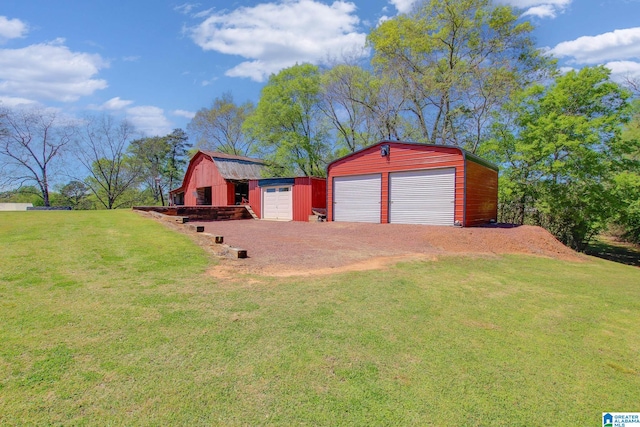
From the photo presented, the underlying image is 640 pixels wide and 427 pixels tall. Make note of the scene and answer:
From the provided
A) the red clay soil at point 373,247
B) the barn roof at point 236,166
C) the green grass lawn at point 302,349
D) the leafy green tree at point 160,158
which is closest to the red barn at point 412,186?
the red clay soil at point 373,247

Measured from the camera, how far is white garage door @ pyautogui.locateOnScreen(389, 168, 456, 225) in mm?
11969

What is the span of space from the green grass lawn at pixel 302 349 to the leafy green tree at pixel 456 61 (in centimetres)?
1637

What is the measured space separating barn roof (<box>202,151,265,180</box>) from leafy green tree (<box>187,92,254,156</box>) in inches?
445

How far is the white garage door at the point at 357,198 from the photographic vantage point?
45.6ft

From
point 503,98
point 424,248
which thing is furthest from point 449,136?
point 424,248

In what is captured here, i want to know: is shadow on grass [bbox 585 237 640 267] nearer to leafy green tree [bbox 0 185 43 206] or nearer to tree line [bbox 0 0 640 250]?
tree line [bbox 0 0 640 250]

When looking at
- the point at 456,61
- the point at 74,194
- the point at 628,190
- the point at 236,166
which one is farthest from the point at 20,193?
the point at 628,190

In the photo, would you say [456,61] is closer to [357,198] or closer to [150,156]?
[357,198]

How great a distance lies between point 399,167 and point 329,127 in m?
13.0

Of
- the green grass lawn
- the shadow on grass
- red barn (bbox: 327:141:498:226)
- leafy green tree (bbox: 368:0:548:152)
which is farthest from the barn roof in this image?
the shadow on grass

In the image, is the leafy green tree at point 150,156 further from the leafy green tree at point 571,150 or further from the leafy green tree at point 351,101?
the leafy green tree at point 571,150

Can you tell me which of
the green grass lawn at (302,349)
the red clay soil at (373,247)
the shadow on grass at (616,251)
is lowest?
the shadow on grass at (616,251)

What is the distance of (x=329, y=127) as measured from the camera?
24.8m

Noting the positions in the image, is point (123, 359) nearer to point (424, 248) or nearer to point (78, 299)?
point (78, 299)
